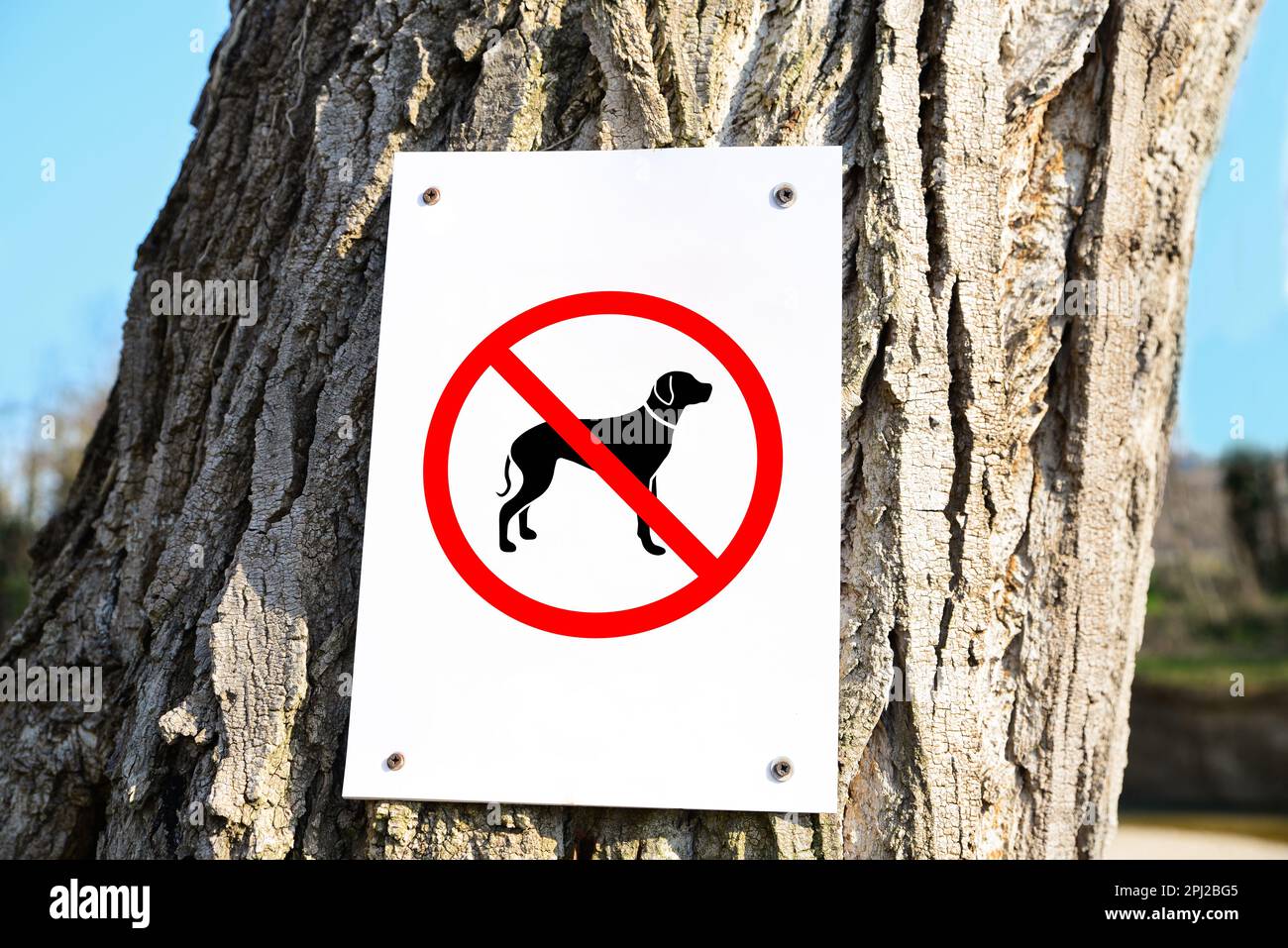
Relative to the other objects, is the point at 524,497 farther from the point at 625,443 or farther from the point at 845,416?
the point at 845,416

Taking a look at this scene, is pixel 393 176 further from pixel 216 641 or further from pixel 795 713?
pixel 795 713

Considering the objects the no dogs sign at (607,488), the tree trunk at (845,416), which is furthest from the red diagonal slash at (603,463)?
the tree trunk at (845,416)

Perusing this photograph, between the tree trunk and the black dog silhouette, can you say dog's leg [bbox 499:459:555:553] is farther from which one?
the tree trunk

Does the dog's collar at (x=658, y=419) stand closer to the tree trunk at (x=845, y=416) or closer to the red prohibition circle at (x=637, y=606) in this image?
the red prohibition circle at (x=637, y=606)

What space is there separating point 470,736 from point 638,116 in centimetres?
98

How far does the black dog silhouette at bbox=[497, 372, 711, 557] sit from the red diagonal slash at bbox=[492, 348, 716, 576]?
0.03ft

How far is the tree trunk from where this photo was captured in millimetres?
1487

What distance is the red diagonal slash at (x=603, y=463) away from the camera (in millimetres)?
1478

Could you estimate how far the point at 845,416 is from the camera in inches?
60.0

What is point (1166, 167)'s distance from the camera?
1.87 m

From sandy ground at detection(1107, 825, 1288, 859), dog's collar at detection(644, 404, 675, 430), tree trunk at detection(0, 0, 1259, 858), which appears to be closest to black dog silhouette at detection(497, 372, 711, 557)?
dog's collar at detection(644, 404, 675, 430)

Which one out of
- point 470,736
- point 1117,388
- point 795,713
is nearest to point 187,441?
point 470,736

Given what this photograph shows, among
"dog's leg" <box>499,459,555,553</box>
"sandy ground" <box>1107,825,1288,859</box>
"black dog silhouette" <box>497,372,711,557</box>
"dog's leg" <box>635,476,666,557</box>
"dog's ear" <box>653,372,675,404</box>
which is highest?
"dog's ear" <box>653,372,675,404</box>

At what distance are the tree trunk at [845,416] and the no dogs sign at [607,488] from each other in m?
0.06
